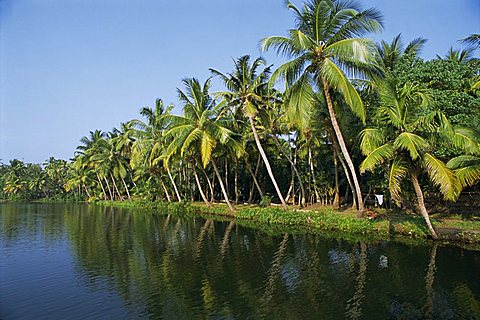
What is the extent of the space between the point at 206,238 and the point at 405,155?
11.9 meters

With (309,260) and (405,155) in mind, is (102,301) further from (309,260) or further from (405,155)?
(405,155)

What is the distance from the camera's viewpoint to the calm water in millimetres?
8984

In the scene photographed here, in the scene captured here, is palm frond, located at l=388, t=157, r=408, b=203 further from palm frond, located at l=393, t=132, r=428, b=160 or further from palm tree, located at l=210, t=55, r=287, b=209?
palm tree, located at l=210, t=55, r=287, b=209

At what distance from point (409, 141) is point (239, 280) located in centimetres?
916

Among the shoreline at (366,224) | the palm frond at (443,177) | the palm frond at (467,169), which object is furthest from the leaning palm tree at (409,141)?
the shoreline at (366,224)

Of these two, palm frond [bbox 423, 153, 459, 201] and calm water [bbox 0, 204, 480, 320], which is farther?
palm frond [bbox 423, 153, 459, 201]

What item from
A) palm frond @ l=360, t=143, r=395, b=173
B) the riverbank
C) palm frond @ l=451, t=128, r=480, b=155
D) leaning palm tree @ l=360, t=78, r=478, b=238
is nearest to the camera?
leaning palm tree @ l=360, t=78, r=478, b=238

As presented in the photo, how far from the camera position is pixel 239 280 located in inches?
455

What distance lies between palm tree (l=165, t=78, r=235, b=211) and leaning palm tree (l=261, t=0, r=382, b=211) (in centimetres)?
942

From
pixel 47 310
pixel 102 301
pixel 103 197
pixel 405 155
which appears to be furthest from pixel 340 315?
pixel 103 197

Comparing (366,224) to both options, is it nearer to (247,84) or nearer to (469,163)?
(469,163)

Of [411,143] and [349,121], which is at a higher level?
[349,121]

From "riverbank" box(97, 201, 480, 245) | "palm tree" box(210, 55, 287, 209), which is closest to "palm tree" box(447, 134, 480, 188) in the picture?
"riverbank" box(97, 201, 480, 245)

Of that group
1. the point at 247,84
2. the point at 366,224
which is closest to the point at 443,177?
the point at 366,224
